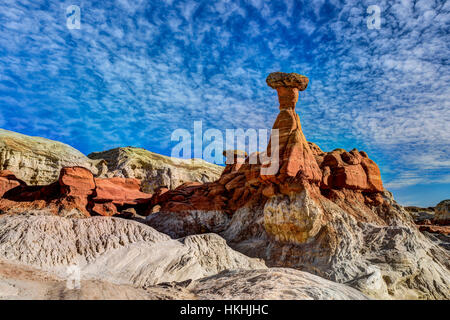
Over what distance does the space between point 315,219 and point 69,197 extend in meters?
14.6

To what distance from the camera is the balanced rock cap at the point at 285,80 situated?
62.8ft

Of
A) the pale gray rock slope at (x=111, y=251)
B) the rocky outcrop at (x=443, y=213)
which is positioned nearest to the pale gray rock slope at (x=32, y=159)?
the pale gray rock slope at (x=111, y=251)

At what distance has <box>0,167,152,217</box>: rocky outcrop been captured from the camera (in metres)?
18.7

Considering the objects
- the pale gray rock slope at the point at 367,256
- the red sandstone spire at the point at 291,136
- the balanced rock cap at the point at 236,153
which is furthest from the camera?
the balanced rock cap at the point at 236,153

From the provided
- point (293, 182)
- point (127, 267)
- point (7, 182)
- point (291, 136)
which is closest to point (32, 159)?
point (7, 182)

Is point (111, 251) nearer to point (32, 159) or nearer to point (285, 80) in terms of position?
point (285, 80)

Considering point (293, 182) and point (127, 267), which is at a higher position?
point (293, 182)

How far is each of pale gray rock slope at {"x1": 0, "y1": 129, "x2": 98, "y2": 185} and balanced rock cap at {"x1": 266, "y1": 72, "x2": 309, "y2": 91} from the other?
23.5m

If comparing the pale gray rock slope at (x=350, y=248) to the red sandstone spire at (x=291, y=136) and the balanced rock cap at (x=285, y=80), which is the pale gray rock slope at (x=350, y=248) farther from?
the balanced rock cap at (x=285, y=80)

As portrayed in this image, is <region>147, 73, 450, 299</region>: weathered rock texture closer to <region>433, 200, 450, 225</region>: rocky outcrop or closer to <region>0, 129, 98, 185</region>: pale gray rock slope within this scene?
<region>0, 129, 98, 185</region>: pale gray rock slope

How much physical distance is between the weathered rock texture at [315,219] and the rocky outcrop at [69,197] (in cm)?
357

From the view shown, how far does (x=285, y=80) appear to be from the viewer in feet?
62.7

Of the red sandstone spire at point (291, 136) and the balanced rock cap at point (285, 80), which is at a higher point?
the balanced rock cap at point (285, 80)

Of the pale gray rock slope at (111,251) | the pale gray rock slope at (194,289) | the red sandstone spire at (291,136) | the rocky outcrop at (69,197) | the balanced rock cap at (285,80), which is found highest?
the balanced rock cap at (285,80)
